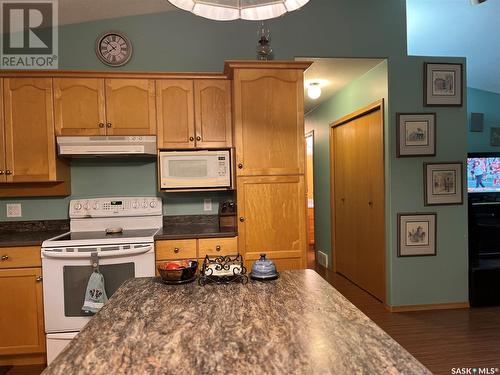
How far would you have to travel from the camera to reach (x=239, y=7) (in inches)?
49.7

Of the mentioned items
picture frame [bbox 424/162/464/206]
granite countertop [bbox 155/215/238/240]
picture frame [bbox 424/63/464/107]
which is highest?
picture frame [bbox 424/63/464/107]

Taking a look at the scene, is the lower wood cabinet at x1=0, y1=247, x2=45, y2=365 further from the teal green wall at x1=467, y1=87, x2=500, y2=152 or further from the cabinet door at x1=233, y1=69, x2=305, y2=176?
the teal green wall at x1=467, y1=87, x2=500, y2=152

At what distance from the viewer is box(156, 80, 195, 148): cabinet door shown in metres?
2.67

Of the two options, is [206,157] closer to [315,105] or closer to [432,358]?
[432,358]

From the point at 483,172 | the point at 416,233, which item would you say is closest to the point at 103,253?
the point at 416,233

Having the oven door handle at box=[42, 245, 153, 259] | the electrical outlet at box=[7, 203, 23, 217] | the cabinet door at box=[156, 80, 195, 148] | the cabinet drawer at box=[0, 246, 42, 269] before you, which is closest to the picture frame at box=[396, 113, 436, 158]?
the cabinet door at box=[156, 80, 195, 148]

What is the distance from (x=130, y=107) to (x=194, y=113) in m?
0.51

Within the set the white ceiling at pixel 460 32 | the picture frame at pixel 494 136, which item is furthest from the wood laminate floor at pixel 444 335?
the white ceiling at pixel 460 32

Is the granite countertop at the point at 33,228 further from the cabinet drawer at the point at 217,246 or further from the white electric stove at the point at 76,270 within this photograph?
the cabinet drawer at the point at 217,246

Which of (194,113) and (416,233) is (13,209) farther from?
(416,233)

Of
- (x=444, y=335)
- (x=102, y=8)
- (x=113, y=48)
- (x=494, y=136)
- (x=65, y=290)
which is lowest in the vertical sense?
(x=444, y=335)

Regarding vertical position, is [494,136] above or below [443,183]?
above

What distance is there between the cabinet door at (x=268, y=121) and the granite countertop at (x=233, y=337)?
1379 mm

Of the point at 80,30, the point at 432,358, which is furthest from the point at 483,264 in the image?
the point at 80,30
